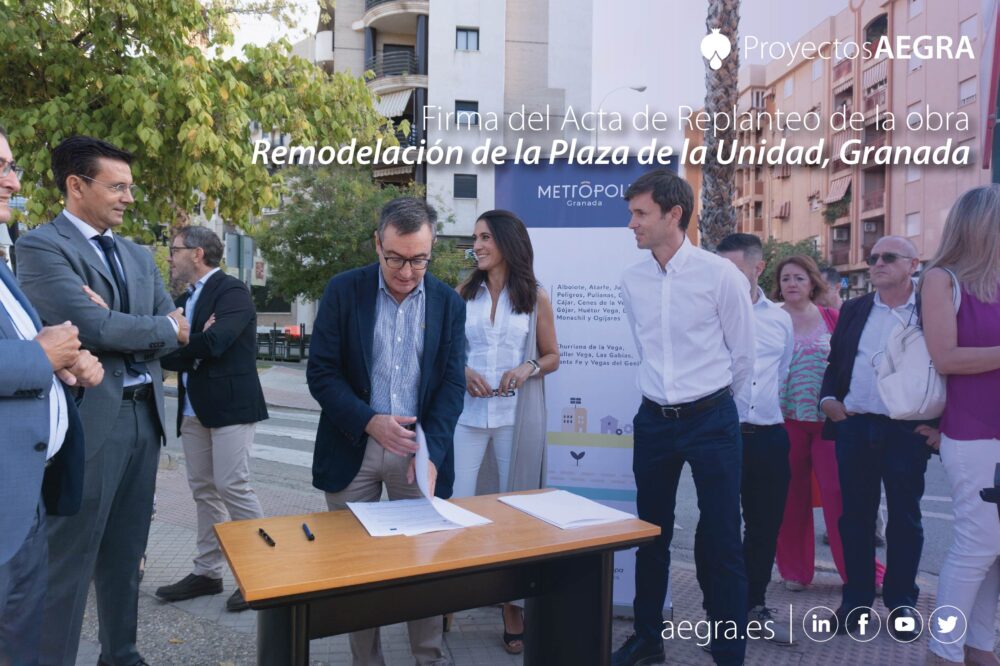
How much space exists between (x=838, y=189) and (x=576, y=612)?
144 feet

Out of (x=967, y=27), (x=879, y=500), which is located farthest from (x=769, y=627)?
(x=967, y=27)

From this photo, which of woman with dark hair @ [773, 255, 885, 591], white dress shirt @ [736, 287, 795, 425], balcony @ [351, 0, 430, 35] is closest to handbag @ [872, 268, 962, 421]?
white dress shirt @ [736, 287, 795, 425]

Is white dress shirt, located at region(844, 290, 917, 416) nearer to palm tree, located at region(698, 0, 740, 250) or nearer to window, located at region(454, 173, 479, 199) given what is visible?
palm tree, located at region(698, 0, 740, 250)

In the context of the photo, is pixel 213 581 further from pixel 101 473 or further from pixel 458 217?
pixel 458 217

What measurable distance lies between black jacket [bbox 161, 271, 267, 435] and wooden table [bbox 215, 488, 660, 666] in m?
1.73

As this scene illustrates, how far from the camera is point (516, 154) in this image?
4301 millimetres

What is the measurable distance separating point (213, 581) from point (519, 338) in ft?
7.51

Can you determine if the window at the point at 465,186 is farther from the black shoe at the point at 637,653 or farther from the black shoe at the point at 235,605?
the black shoe at the point at 637,653

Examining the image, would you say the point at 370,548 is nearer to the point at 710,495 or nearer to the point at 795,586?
the point at 710,495

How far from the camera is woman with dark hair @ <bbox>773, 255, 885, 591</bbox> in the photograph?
14.4 ft

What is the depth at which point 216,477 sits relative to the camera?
13.3ft

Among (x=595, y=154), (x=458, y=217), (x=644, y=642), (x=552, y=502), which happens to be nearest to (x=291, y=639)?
(x=552, y=502)

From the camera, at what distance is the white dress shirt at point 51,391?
2.20 meters

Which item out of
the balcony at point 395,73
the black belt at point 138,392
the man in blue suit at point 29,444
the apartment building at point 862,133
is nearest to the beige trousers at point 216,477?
the black belt at point 138,392
